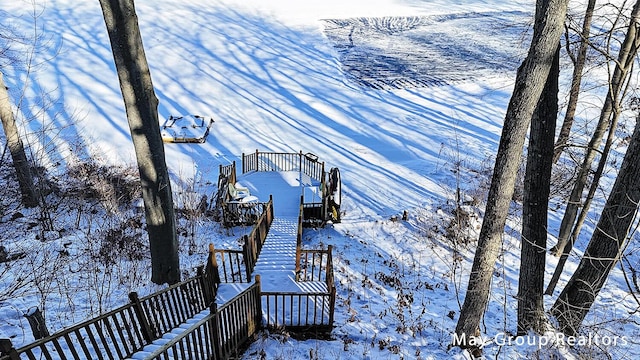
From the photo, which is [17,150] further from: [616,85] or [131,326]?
[616,85]

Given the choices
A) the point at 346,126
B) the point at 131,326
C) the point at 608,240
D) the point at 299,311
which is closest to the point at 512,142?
the point at 608,240

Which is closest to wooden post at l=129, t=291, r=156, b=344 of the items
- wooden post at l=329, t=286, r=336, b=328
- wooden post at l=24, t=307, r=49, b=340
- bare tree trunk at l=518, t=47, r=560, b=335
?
wooden post at l=24, t=307, r=49, b=340

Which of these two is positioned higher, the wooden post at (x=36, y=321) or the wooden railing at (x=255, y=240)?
the wooden post at (x=36, y=321)

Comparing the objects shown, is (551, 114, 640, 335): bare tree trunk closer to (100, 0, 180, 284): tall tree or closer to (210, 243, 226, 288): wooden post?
(210, 243, 226, 288): wooden post

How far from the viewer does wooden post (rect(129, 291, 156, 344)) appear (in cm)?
529

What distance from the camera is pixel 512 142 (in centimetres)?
517

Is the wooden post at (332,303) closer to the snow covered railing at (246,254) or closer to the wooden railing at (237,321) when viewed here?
the wooden railing at (237,321)

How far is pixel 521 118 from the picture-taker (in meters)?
5.01

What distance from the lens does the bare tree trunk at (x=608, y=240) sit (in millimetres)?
5443

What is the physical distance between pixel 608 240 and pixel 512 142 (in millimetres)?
2340

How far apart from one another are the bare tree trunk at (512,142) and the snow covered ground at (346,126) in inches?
20.7

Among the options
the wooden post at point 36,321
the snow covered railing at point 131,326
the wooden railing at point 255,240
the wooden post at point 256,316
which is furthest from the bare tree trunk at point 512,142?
the wooden post at point 36,321

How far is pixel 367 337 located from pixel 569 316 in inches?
136

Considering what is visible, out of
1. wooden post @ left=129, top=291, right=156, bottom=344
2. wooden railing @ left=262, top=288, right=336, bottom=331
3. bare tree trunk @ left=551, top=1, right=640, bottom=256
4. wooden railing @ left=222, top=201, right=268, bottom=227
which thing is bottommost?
wooden railing @ left=222, top=201, right=268, bottom=227
